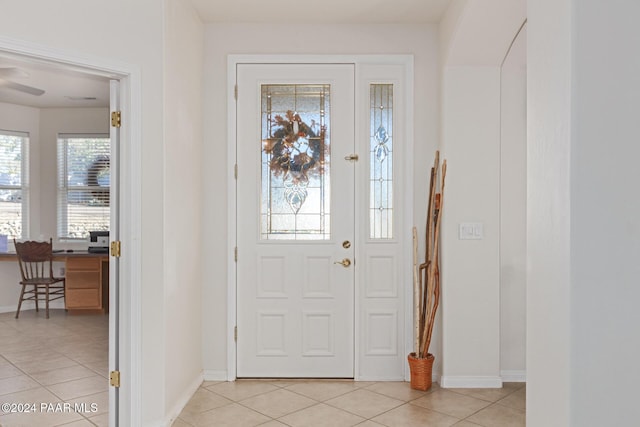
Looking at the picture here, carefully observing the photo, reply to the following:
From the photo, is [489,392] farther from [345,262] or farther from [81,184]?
[81,184]

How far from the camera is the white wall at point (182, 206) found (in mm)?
3225

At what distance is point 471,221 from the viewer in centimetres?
396

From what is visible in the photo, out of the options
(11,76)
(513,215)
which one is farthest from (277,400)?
(11,76)

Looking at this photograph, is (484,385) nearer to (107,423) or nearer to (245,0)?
(107,423)

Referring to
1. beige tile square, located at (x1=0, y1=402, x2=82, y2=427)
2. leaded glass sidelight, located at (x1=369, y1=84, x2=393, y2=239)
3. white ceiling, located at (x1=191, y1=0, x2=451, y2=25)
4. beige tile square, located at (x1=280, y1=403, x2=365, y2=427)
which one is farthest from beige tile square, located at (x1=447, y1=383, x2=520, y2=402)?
white ceiling, located at (x1=191, y1=0, x2=451, y2=25)

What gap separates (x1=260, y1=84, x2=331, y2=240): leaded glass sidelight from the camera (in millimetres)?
4148

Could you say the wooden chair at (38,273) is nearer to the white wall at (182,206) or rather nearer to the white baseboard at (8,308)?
the white baseboard at (8,308)

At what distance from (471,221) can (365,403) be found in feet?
4.97

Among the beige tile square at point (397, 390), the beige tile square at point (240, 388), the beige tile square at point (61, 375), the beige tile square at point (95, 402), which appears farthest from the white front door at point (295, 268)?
the beige tile square at point (61, 375)

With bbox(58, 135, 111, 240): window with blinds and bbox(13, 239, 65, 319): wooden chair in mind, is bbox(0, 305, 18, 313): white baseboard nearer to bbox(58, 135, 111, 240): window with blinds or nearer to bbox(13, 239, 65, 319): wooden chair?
bbox(13, 239, 65, 319): wooden chair

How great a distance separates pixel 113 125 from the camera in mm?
3027

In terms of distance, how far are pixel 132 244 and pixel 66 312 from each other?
4.57m

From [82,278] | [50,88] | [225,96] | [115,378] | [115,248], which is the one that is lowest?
[115,378]

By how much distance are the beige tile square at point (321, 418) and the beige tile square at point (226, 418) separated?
18cm
